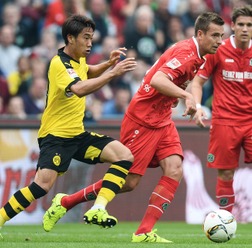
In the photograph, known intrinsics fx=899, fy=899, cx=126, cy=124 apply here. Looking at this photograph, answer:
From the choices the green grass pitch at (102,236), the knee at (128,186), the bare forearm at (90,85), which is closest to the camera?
the green grass pitch at (102,236)

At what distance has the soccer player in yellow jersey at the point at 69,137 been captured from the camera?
900 centimetres

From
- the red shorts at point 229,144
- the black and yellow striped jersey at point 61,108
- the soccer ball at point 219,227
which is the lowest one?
the soccer ball at point 219,227

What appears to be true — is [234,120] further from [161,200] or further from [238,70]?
[161,200]

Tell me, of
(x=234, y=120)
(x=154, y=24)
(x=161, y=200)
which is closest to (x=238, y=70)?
(x=234, y=120)

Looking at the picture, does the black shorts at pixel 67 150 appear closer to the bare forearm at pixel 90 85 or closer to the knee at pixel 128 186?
the knee at pixel 128 186

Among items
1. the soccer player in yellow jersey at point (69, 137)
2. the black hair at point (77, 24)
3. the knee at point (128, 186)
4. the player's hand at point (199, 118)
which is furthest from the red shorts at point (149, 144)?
the black hair at point (77, 24)

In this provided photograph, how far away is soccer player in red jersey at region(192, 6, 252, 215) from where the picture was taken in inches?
412

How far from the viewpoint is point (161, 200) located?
934cm

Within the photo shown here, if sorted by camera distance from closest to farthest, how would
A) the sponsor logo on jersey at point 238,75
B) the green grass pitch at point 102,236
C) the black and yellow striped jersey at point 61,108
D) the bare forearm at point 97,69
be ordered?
the green grass pitch at point 102,236 → the black and yellow striped jersey at point 61,108 → the bare forearm at point 97,69 → the sponsor logo on jersey at point 238,75

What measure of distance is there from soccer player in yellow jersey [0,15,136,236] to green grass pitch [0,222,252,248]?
404 mm

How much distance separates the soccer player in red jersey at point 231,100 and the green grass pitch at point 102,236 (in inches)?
32.1

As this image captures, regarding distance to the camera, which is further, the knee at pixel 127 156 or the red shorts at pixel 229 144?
the red shorts at pixel 229 144

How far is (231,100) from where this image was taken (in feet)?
34.4

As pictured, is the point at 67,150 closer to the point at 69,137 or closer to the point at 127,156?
the point at 69,137
